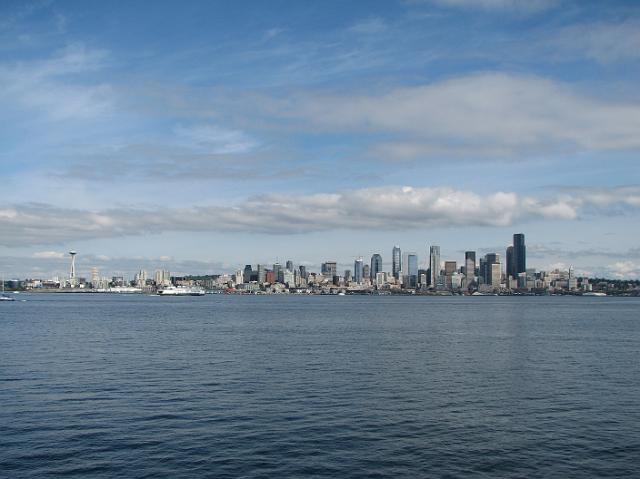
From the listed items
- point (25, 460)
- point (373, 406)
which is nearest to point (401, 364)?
point (373, 406)

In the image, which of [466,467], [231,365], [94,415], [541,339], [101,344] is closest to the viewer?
[466,467]

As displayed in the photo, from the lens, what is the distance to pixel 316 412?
47781 millimetres

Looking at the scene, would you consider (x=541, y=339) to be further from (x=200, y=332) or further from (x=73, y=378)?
(x=73, y=378)

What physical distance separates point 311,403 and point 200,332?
72.9 meters

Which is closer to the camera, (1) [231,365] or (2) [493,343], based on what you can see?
(1) [231,365]

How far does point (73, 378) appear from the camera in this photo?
204 feet

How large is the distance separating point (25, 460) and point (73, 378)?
27.4 m

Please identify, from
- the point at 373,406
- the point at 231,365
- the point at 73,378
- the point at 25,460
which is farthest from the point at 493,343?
the point at 25,460

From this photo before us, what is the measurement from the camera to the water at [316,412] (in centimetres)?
3581

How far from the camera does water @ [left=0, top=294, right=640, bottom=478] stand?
35812 mm

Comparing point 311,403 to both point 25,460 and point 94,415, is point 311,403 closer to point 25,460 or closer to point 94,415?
point 94,415

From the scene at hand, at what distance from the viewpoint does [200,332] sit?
120250 mm

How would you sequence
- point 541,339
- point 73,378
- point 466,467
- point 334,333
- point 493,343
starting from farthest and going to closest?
point 334,333, point 541,339, point 493,343, point 73,378, point 466,467

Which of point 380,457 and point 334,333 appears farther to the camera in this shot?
point 334,333
